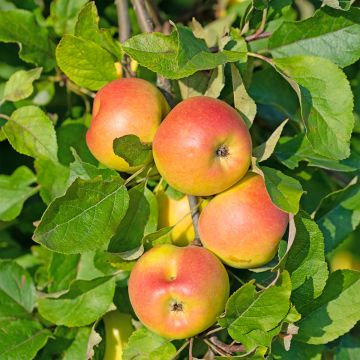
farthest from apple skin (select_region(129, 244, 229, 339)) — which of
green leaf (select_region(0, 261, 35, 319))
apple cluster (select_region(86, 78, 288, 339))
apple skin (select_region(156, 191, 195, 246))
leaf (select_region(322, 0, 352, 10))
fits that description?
leaf (select_region(322, 0, 352, 10))

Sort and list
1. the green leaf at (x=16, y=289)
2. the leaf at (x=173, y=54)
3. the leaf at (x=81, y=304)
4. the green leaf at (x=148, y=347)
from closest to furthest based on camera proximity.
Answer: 1. the leaf at (x=173, y=54)
2. the green leaf at (x=148, y=347)
3. the leaf at (x=81, y=304)
4. the green leaf at (x=16, y=289)

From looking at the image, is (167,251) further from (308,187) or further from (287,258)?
(308,187)

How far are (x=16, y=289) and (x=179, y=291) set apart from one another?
1.53 feet

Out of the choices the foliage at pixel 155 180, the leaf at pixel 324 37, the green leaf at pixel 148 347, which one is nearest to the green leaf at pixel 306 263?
the foliage at pixel 155 180

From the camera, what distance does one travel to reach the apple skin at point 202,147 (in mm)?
1052

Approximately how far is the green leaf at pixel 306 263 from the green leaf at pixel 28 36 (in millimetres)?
636

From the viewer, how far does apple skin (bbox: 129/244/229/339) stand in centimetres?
105

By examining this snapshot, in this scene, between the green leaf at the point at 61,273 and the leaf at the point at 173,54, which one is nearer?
the leaf at the point at 173,54

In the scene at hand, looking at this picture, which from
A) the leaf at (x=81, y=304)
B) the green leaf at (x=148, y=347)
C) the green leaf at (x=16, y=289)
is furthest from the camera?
the green leaf at (x=16, y=289)

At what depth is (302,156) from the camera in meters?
1.26

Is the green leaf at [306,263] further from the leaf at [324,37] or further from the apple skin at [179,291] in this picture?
the leaf at [324,37]

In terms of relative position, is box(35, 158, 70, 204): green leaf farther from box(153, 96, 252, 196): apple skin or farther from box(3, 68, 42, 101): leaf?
box(153, 96, 252, 196): apple skin

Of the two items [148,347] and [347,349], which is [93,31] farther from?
[347,349]

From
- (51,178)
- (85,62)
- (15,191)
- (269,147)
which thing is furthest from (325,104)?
(15,191)
